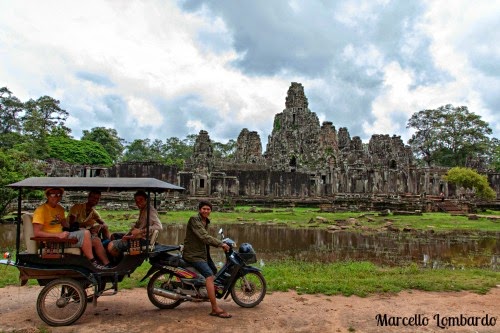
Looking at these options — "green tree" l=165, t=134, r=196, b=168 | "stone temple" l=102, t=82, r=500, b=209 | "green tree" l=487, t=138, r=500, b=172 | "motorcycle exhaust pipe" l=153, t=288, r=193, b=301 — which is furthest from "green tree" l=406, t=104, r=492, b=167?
"motorcycle exhaust pipe" l=153, t=288, r=193, b=301

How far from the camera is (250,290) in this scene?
6.48 meters

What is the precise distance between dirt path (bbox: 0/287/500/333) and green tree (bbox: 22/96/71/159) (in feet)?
174

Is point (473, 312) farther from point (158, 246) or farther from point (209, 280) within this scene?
point (158, 246)

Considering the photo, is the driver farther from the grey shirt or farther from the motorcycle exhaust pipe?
the motorcycle exhaust pipe

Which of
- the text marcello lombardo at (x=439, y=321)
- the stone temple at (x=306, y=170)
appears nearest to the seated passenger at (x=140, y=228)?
the text marcello lombardo at (x=439, y=321)

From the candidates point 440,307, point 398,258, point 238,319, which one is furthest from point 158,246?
point 398,258

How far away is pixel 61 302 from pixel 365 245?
12.2m

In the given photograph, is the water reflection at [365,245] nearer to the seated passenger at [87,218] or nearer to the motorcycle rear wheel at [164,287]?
the motorcycle rear wheel at [164,287]

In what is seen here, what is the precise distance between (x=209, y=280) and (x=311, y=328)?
5.49ft

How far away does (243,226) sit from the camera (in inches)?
865

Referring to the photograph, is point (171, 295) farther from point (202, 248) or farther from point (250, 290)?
point (250, 290)

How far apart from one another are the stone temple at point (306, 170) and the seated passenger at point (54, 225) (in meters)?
35.1

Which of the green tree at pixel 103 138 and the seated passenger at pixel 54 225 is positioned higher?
the green tree at pixel 103 138

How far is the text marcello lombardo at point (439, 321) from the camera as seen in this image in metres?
5.75
